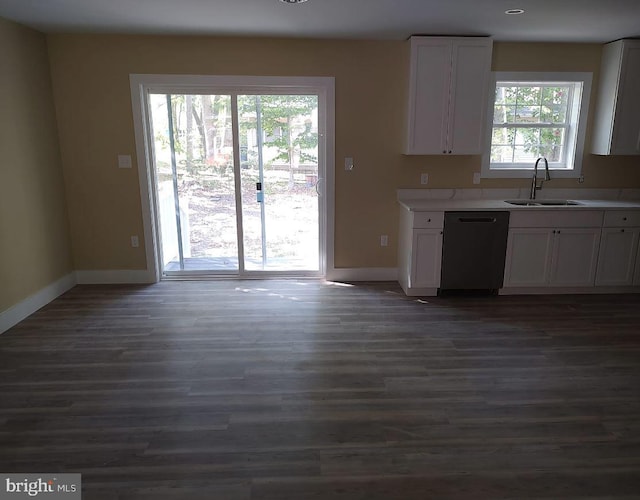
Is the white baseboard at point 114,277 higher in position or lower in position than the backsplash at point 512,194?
lower

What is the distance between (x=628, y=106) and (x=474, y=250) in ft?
6.49

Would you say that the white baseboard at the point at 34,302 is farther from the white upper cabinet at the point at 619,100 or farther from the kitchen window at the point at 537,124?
the white upper cabinet at the point at 619,100

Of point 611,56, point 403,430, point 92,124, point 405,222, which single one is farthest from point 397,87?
point 403,430

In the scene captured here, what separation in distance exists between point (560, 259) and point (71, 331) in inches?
170

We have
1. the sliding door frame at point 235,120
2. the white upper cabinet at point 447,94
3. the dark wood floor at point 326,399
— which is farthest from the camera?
the sliding door frame at point 235,120

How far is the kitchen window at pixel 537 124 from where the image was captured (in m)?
4.45

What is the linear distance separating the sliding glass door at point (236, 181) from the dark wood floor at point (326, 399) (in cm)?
83

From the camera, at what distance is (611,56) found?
4223 mm

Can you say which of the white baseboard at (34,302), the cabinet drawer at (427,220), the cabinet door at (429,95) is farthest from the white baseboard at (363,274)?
the white baseboard at (34,302)

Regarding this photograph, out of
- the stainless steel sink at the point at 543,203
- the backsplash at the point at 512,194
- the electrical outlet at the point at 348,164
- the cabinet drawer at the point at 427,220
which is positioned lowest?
the cabinet drawer at the point at 427,220

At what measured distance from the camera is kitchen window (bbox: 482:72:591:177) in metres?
4.45

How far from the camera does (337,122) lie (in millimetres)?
4406

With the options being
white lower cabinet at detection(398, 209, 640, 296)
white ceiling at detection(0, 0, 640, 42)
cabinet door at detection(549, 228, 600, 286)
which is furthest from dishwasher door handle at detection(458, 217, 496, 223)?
white ceiling at detection(0, 0, 640, 42)

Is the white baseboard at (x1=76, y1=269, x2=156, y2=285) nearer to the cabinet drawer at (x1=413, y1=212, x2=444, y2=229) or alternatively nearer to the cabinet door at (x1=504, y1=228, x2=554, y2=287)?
the cabinet drawer at (x1=413, y1=212, x2=444, y2=229)
